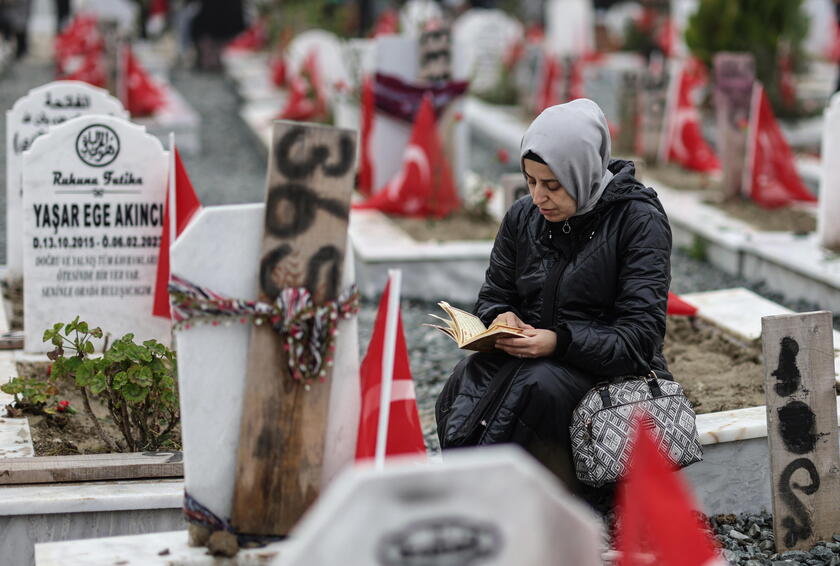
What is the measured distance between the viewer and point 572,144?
11.5 feet

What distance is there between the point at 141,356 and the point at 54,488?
0.49m

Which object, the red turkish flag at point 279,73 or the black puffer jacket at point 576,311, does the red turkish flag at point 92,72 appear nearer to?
the red turkish flag at point 279,73

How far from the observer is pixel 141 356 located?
13.1 ft

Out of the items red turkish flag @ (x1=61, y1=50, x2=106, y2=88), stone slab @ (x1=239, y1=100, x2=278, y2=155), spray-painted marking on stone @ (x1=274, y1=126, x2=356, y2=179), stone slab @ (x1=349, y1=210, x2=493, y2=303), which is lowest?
stone slab @ (x1=349, y1=210, x2=493, y2=303)

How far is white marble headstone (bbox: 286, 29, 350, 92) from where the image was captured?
12617 mm

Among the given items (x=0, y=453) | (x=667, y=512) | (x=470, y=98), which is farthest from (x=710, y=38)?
(x=667, y=512)

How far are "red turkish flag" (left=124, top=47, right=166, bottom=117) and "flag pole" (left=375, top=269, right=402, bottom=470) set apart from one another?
30.2 feet

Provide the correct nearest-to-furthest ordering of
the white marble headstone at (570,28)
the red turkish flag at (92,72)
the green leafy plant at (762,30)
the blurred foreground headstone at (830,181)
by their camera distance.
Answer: the blurred foreground headstone at (830,181), the red turkish flag at (92,72), the green leafy plant at (762,30), the white marble headstone at (570,28)

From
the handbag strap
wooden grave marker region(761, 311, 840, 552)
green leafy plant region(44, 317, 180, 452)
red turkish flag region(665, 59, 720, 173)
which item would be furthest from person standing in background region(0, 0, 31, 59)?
wooden grave marker region(761, 311, 840, 552)

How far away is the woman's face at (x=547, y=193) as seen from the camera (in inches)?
141

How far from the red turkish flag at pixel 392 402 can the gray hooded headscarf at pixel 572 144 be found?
623 mm

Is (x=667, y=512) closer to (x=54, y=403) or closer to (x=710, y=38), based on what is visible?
(x=54, y=403)

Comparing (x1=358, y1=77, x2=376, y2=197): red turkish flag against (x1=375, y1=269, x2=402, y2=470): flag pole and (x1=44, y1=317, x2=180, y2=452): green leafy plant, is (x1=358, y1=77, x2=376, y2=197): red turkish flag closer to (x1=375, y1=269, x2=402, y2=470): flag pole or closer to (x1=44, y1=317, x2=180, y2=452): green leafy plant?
(x1=44, y1=317, x2=180, y2=452): green leafy plant

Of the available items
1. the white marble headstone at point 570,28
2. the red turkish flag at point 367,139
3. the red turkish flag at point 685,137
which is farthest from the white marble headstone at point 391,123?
the white marble headstone at point 570,28
